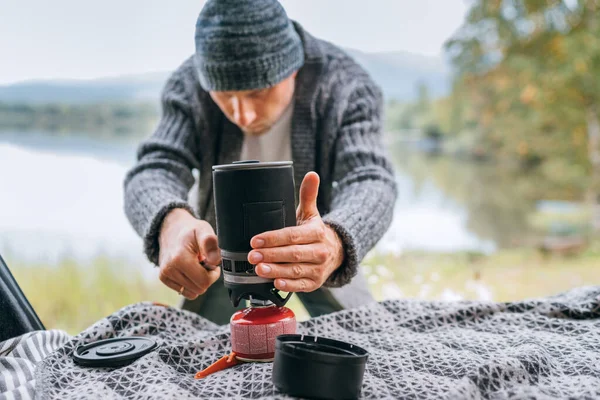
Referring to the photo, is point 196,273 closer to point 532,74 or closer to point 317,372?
point 317,372

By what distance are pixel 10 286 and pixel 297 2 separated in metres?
0.74

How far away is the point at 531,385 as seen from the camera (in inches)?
26.0

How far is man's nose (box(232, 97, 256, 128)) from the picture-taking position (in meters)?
1.03

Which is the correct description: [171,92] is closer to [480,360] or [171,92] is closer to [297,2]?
[297,2]

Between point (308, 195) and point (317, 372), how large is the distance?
0.81ft

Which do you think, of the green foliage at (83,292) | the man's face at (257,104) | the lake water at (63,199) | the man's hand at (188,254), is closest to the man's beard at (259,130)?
the man's face at (257,104)

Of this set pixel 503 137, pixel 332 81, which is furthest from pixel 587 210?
pixel 332 81

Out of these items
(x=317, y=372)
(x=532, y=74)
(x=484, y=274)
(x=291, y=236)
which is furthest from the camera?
(x=532, y=74)

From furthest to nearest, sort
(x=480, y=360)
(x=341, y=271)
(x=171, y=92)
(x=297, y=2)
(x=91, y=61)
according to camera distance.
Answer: (x=91, y=61)
(x=171, y=92)
(x=297, y=2)
(x=341, y=271)
(x=480, y=360)

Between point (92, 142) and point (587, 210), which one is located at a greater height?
point (92, 142)

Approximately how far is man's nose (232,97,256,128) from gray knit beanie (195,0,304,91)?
0.05 metres

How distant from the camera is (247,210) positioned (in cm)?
64

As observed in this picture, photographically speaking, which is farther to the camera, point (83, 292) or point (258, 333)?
point (83, 292)

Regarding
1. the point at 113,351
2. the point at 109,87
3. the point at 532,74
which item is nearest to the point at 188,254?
the point at 113,351
